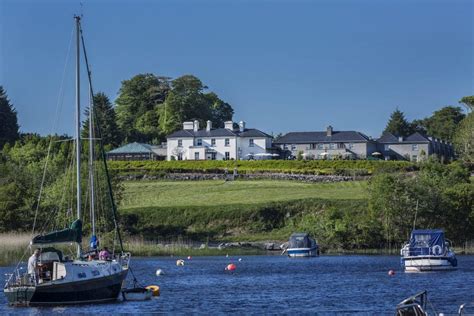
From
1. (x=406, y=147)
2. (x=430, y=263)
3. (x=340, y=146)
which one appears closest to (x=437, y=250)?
(x=430, y=263)

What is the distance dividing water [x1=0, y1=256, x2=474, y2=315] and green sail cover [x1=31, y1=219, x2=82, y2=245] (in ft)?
12.9

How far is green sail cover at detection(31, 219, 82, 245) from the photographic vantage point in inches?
2356

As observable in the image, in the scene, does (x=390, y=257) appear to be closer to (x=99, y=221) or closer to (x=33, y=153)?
(x=99, y=221)

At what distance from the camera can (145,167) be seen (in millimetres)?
174250

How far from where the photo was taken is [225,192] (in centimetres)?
14875

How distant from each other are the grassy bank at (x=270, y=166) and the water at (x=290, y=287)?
5818cm

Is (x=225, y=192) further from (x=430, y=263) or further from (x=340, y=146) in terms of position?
(x=430, y=263)

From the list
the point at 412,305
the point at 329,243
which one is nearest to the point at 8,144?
the point at 329,243

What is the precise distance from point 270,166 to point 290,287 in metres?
98.4

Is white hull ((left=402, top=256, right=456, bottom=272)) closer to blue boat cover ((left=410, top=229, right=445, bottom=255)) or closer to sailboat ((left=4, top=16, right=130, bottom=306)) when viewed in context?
blue boat cover ((left=410, top=229, right=445, bottom=255))

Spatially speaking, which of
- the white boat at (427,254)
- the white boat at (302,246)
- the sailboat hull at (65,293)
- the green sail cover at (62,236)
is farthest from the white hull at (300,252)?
the green sail cover at (62,236)

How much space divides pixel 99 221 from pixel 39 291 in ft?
174

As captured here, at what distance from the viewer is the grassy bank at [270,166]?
162 metres

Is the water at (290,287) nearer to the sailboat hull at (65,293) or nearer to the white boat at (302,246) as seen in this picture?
the sailboat hull at (65,293)
